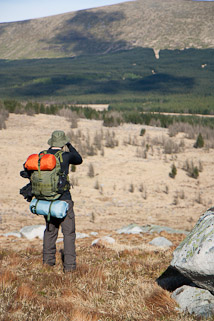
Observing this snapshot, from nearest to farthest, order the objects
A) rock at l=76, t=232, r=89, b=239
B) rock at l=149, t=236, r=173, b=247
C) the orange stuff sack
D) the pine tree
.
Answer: the orange stuff sack → rock at l=149, t=236, r=173, b=247 → rock at l=76, t=232, r=89, b=239 → the pine tree

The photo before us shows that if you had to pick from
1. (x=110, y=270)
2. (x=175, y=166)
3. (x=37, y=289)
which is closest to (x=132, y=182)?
(x=175, y=166)

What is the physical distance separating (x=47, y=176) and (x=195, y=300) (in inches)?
88.3

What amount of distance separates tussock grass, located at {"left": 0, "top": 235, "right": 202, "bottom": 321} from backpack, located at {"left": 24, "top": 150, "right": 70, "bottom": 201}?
1.04m

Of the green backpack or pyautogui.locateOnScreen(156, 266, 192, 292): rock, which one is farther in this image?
the green backpack

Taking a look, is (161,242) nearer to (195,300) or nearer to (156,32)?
(195,300)

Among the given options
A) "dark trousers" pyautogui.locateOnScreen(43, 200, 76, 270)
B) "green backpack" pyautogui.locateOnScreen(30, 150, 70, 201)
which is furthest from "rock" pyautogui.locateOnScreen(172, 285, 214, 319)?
"green backpack" pyautogui.locateOnScreen(30, 150, 70, 201)

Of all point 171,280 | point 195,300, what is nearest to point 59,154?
point 171,280

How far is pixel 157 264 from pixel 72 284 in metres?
1.70

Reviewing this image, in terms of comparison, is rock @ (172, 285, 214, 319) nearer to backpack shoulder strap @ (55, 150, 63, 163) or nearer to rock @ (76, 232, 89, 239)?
backpack shoulder strap @ (55, 150, 63, 163)

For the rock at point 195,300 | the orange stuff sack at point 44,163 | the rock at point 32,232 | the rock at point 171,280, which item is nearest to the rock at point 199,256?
the rock at point 195,300

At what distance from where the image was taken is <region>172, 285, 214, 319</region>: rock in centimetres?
369

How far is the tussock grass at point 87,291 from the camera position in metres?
3.63

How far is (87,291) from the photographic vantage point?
4.26m

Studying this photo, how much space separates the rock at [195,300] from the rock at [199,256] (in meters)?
0.09
